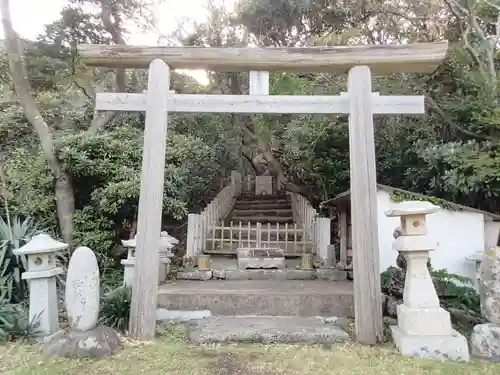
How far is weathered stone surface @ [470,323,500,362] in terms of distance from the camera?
362 cm

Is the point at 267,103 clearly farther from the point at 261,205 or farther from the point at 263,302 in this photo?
the point at 261,205

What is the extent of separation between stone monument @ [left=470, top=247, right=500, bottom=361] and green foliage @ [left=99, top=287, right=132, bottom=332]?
3.84 metres

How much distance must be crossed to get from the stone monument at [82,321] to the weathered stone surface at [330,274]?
361 centimetres

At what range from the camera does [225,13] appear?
32.7 ft

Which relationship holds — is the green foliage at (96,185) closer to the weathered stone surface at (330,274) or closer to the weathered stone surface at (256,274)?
the weathered stone surface at (256,274)

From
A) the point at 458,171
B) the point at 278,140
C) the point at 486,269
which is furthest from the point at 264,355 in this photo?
the point at 278,140

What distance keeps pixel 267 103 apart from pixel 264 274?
10.6ft

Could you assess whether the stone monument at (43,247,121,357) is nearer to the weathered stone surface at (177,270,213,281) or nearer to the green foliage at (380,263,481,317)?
the weathered stone surface at (177,270,213,281)

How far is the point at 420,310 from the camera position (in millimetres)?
3740

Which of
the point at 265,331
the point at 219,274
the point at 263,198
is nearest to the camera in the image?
the point at 265,331

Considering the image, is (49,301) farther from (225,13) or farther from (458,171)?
(225,13)

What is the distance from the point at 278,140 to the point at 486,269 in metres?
7.96

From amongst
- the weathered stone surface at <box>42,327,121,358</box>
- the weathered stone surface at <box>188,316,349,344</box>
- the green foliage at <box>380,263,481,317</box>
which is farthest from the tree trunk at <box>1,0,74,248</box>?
the green foliage at <box>380,263,481,317</box>

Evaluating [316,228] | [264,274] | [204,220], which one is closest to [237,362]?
[264,274]
